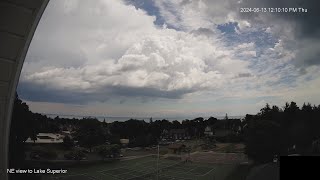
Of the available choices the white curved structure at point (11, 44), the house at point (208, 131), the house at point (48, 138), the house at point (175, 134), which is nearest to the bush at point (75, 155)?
the house at point (48, 138)

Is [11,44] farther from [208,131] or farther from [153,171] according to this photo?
[208,131]

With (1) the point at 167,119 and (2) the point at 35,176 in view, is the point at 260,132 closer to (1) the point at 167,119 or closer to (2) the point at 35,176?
(1) the point at 167,119

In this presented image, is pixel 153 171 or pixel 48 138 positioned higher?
pixel 48 138

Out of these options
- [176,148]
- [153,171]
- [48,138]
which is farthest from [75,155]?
[176,148]

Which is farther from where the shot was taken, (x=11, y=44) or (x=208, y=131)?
(x=11, y=44)

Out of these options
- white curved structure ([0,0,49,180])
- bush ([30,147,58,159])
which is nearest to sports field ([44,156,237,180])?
bush ([30,147,58,159])

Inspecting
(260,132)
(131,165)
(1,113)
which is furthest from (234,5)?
(1,113)

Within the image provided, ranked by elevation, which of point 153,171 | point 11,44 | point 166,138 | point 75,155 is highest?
point 11,44
